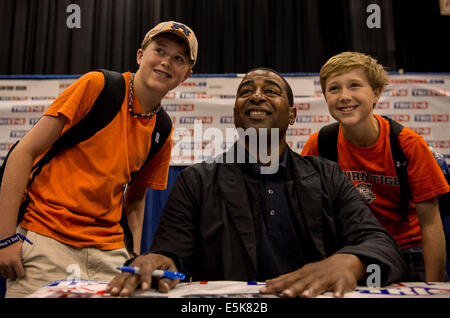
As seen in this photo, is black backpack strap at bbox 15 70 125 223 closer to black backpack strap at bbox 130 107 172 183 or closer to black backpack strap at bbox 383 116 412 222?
black backpack strap at bbox 130 107 172 183

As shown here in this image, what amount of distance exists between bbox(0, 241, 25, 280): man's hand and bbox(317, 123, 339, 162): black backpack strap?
4.96ft

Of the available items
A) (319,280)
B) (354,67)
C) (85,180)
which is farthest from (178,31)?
(319,280)

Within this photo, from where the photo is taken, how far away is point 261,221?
47.3 inches

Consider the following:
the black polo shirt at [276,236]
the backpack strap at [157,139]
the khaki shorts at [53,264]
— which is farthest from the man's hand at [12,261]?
the black polo shirt at [276,236]

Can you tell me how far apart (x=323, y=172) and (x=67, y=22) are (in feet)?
12.9

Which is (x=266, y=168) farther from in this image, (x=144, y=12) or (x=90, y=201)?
(x=144, y=12)

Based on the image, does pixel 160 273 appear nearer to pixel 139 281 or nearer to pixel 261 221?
pixel 139 281

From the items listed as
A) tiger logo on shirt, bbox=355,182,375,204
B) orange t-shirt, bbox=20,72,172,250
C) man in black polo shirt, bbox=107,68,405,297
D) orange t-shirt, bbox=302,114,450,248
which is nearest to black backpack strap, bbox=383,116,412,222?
orange t-shirt, bbox=302,114,450,248

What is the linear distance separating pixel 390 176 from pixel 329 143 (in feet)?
1.16

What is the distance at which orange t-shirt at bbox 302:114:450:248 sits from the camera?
1640 mm

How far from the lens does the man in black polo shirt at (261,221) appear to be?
1.11 meters

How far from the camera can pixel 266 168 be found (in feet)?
4.46

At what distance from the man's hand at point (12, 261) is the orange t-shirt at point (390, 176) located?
1.57 m
